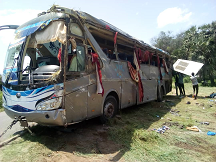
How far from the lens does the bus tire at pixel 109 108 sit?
17.9 feet

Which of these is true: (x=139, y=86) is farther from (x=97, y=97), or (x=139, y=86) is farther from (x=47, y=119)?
(x=47, y=119)

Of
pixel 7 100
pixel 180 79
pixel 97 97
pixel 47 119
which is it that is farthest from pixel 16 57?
pixel 180 79

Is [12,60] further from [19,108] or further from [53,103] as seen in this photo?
[53,103]

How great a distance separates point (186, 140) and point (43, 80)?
158 inches

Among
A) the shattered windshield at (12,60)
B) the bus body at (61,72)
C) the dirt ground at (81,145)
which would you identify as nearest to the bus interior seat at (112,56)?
the bus body at (61,72)

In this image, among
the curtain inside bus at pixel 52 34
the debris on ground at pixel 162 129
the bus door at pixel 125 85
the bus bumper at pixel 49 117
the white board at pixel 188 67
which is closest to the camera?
the bus bumper at pixel 49 117

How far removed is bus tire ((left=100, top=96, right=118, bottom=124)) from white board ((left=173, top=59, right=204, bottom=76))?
8070 mm

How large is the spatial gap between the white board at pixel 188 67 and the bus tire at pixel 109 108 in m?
8.07

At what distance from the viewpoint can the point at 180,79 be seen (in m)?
12.8

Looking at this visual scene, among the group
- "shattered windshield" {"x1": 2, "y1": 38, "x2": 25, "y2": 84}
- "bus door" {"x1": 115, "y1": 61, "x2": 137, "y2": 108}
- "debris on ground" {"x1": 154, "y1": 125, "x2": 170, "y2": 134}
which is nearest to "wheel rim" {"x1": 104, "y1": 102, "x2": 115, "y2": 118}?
"bus door" {"x1": 115, "y1": 61, "x2": 137, "y2": 108}

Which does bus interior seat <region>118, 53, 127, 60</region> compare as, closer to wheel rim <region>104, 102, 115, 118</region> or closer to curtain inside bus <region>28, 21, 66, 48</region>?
wheel rim <region>104, 102, 115, 118</region>

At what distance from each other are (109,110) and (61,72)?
8.18 ft

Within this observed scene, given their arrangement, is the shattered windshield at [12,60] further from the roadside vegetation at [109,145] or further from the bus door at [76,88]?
the roadside vegetation at [109,145]

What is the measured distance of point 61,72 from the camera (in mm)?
3877
